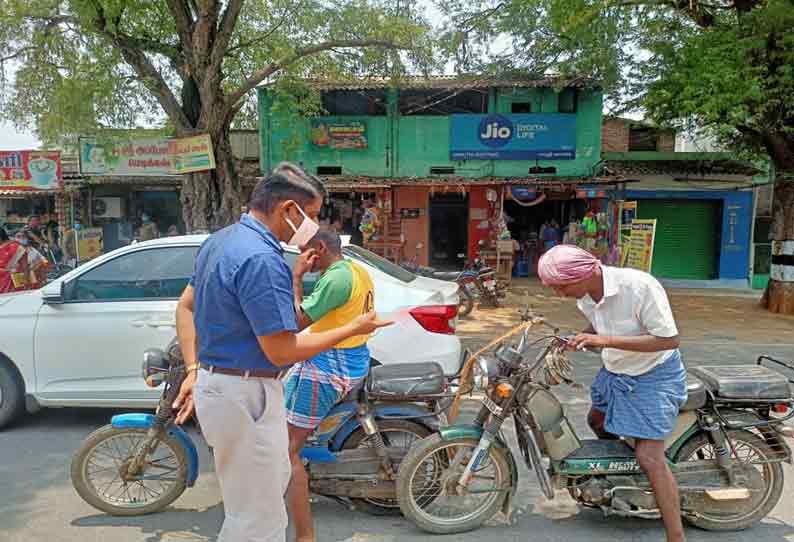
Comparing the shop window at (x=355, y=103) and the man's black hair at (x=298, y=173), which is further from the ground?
the shop window at (x=355, y=103)

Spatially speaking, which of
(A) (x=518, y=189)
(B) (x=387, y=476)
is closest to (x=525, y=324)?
(B) (x=387, y=476)

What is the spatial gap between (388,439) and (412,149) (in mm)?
13102

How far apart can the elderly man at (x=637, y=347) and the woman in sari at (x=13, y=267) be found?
25.7ft

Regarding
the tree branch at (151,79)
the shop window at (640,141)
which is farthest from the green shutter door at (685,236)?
the tree branch at (151,79)

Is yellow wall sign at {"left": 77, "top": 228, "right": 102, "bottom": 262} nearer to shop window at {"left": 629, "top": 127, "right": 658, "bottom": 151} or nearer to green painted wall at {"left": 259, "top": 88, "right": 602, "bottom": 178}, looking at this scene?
green painted wall at {"left": 259, "top": 88, "right": 602, "bottom": 178}

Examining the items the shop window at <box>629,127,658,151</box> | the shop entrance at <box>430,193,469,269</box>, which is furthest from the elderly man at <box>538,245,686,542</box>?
the shop window at <box>629,127,658,151</box>

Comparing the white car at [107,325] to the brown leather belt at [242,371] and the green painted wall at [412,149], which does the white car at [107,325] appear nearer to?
the brown leather belt at [242,371]

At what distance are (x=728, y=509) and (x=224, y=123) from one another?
28.6 ft

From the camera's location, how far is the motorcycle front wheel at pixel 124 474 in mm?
3338

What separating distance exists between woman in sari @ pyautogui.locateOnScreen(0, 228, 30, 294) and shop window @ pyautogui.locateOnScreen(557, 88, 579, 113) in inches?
500

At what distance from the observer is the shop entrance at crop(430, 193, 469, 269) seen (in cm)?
1659

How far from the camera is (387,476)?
3236 mm

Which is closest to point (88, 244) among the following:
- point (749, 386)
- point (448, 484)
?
point (448, 484)

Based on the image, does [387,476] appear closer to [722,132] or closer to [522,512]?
[522,512]
